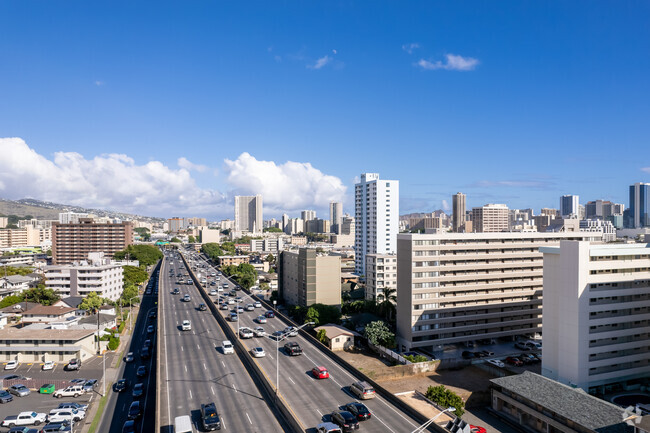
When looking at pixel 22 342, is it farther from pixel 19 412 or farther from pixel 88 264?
pixel 88 264

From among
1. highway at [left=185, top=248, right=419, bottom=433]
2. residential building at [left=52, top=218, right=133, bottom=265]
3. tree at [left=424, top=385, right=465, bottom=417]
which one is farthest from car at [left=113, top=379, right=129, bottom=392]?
residential building at [left=52, top=218, right=133, bottom=265]

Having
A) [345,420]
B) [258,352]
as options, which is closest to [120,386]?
[258,352]

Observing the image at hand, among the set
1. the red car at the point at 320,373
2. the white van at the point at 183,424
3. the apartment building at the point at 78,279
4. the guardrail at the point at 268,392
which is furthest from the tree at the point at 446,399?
the apartment building at the point at 78,279

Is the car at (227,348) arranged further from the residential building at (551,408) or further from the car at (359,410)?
the residential building at (551,408)

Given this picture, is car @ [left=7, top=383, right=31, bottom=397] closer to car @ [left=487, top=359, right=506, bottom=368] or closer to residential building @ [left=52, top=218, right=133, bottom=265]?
car @ [left=487, top=359, right=506, bottom=368]

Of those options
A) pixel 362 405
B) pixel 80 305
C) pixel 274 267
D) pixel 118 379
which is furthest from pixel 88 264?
pixel 362 405

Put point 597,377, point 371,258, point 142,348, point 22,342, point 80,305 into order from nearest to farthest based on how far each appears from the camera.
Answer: point 597,377 → point 22,342 → point 142,348 → point 80,305 → point 371,258
